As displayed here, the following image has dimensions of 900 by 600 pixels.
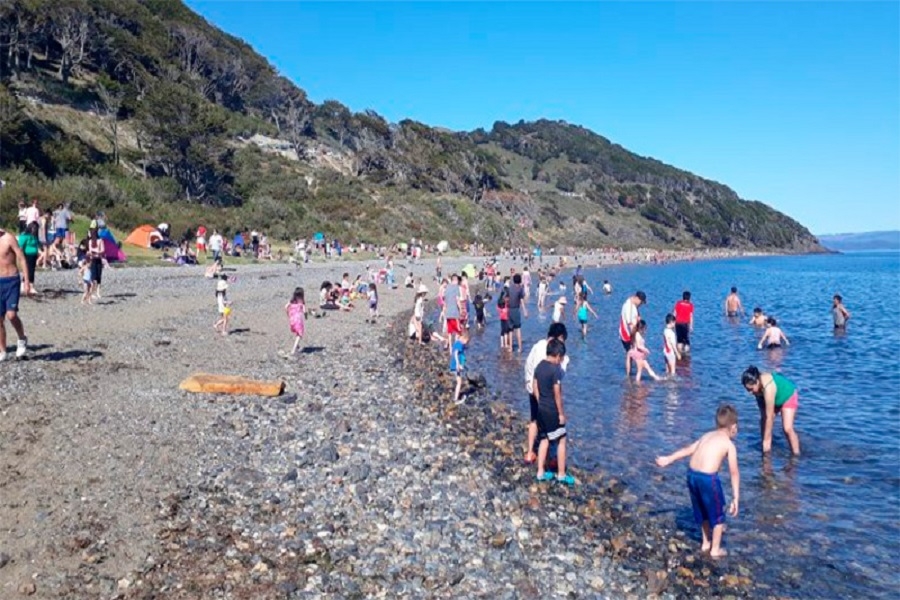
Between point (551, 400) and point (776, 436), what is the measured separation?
4901mm

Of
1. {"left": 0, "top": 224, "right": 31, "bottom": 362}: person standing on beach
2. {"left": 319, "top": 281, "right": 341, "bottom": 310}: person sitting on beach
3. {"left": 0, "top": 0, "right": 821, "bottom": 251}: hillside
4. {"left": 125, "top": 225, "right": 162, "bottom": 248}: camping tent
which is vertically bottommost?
{"left": 319, "top": 281, "right": 341, "bottom": 310}: person sitting on beach

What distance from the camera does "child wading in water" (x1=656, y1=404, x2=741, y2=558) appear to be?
6273mm

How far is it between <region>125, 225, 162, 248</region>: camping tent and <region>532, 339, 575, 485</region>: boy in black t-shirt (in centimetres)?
2741

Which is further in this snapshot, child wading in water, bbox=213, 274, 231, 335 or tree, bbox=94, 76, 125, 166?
tree, bbox=94, 76, 125, 166

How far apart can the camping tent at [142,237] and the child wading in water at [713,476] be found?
29401 mm

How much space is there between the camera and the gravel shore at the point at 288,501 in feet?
16.9

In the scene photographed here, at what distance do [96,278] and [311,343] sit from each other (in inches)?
231

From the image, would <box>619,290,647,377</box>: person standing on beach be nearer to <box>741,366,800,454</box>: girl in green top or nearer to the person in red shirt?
the person in red shirt

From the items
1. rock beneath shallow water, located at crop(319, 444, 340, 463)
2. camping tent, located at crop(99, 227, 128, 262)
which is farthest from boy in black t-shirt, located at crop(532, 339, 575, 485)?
camping tent, located at crop(99, 227, 128, 262)

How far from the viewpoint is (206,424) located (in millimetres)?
8398

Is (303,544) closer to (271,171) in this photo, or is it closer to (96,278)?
(96,278)

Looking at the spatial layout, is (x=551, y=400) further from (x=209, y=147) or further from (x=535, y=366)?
(x=209, y=147)

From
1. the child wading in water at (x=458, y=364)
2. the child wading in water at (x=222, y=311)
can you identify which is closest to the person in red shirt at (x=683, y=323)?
the child wading in water at (x=458, y=364)

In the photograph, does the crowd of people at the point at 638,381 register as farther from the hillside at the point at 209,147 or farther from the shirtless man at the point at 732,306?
the hillside at the point at 209,147
